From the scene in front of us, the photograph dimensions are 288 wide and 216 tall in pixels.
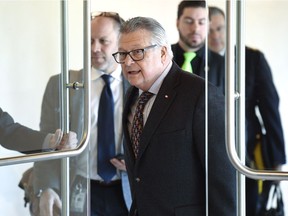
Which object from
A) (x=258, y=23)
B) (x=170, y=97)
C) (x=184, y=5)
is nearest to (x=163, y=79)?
(x=170, y=97)

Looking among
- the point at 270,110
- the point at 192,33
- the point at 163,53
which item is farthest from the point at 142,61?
the point at 192,33

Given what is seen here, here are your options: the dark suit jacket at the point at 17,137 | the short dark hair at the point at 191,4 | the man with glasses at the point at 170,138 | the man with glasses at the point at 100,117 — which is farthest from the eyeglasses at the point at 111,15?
the dark suit jacket at the point at 17,137

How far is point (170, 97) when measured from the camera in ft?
6.80

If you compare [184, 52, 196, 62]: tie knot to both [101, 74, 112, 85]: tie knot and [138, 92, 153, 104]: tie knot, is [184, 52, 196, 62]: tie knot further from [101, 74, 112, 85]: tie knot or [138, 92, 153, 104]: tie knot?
[138, 92, 153, 104]: tie knot

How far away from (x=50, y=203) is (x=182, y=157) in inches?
21.3

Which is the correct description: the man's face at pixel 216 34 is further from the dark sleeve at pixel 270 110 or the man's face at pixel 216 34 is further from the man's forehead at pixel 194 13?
the man's forehead at pixel 194 13

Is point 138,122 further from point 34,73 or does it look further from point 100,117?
point 100,117

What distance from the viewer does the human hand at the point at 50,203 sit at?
218cm

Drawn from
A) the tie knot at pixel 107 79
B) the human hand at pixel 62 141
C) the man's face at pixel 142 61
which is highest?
the man's face at pixel 142 61

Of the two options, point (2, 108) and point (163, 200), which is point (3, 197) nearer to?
point (2, 108)

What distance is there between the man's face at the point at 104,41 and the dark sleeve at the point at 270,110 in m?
0.93

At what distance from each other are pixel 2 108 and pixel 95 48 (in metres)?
0.85

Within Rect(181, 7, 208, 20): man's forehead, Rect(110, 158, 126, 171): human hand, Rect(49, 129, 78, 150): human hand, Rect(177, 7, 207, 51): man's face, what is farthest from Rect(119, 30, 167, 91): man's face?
Rect(181, 7, 208, 20): man's forehead

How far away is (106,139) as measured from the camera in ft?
8.86
